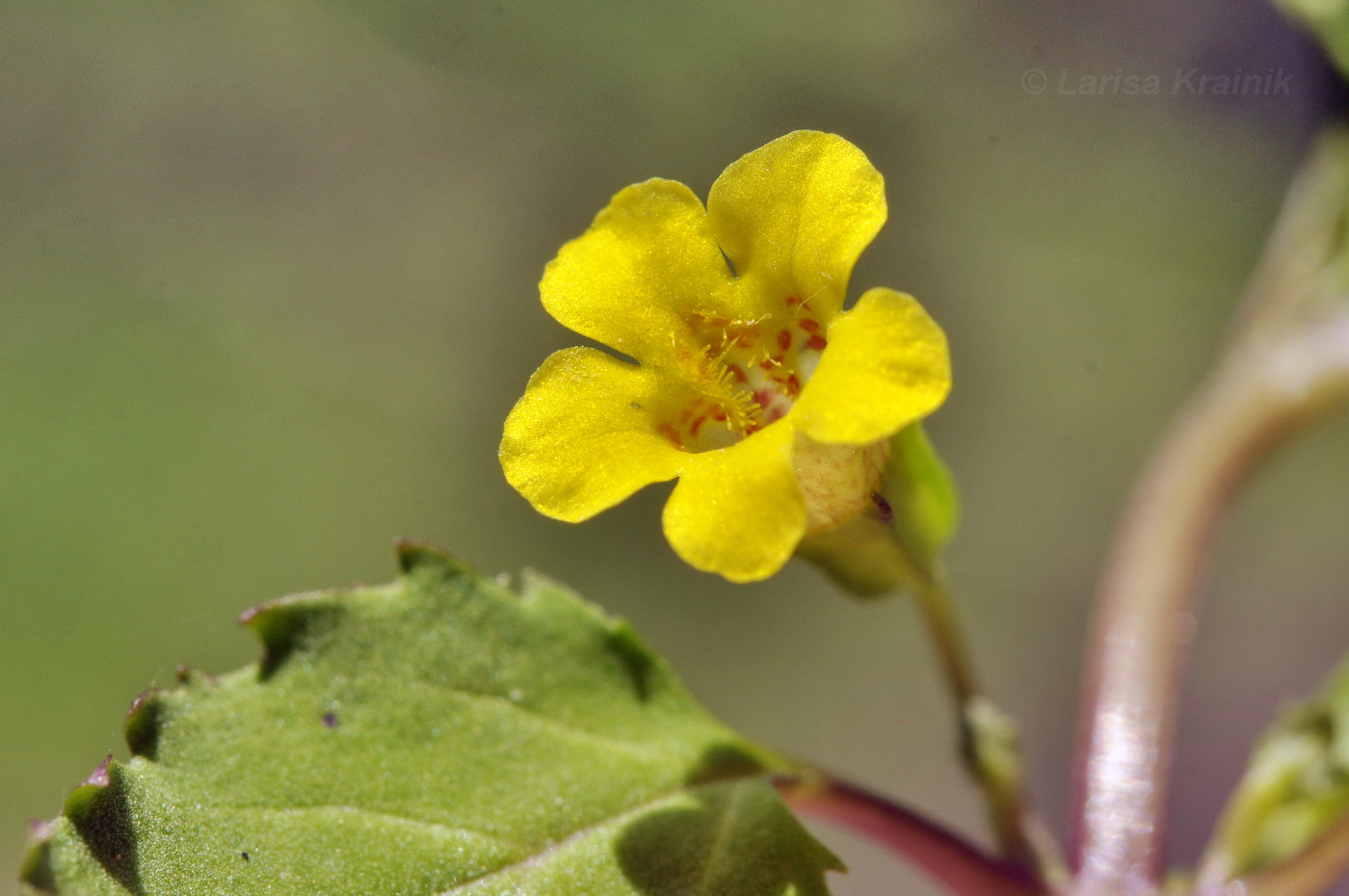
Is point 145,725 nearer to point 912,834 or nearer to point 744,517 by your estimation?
point 744,517

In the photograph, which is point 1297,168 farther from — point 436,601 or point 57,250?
point 57,250

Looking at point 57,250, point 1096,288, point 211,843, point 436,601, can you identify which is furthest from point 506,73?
point 211,843

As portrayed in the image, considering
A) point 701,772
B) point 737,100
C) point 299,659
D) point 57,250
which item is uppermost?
point 737,100

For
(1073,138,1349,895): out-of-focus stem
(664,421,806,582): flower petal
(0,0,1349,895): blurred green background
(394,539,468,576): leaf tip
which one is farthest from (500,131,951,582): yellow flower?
(0,0,1349,895): blurred green background

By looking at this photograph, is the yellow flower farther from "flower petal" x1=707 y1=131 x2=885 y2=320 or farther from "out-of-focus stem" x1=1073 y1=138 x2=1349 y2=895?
"out-of-focus stem" x1=1073 y1=138 x2=1349 y2=895

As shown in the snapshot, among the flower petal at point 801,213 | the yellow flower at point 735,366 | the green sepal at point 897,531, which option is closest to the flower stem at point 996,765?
the green sepal at point 897,531

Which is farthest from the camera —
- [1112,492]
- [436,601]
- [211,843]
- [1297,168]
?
[1112,492]

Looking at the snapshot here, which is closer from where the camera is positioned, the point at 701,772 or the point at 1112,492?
the point at 701,772

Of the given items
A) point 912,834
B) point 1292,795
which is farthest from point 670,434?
point 1292,795
